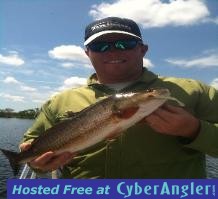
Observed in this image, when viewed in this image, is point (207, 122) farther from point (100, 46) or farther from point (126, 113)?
point (100, 46)

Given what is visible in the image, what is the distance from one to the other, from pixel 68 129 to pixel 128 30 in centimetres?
175

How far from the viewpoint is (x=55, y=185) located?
167 inches

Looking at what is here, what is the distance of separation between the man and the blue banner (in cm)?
70

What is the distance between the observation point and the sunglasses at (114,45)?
5719mm

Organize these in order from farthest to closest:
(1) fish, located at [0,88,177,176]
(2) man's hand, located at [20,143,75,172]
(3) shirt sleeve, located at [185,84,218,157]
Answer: (2) man's hand, located at [20,143,75,172]
(3) shirt sleeve, located at [185,84,218,157]
(1) fish, located at [0,88,177,176]

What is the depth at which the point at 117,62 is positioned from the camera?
19.0ft

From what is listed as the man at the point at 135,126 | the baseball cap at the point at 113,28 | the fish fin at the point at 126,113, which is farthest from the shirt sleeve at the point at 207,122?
the baseball cap at the point at 113,28

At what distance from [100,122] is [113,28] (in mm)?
A: 1640

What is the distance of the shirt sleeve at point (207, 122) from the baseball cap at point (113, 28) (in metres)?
1.30

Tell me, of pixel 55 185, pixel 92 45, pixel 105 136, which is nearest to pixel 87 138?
pixel 105 136

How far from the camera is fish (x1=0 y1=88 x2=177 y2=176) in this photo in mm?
4621

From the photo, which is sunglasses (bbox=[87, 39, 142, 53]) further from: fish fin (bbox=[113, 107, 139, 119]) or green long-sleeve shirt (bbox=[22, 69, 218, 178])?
fish fin (bbox=[113, 107, 139, 119])

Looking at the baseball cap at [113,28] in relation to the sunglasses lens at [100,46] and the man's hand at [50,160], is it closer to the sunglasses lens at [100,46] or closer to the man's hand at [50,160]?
the sunglasses lens at [100,46]

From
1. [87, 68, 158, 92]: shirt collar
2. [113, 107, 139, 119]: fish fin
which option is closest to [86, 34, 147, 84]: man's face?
[87, 68, 158, 92]: shirt collar
